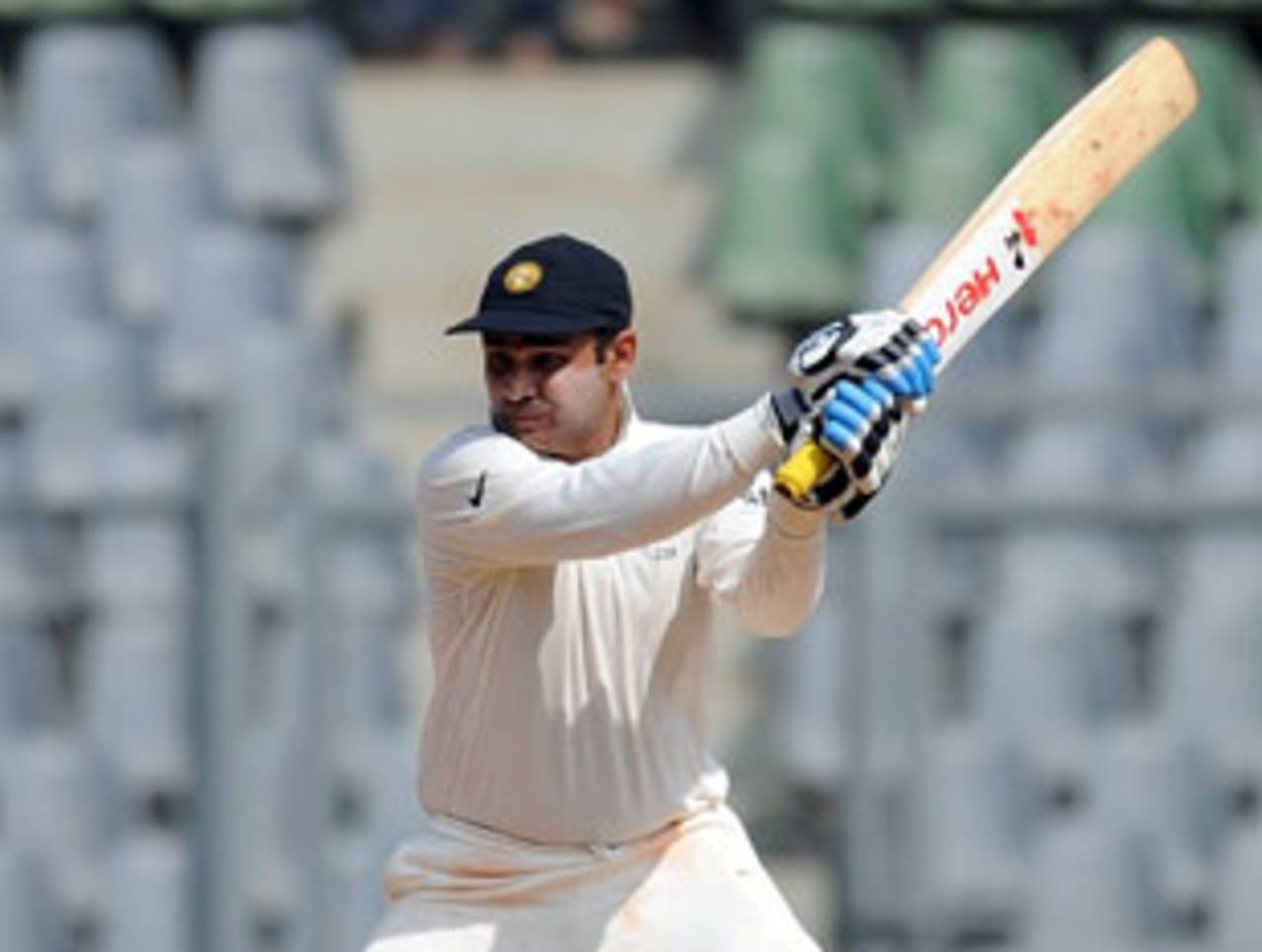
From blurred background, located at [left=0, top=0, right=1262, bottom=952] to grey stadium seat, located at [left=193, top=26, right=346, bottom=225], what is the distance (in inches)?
0.4

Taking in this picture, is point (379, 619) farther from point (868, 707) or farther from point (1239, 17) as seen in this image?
point (1239, 17)

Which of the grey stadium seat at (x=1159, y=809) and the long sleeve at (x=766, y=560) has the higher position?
the long sleeve at (x=766, y=560)

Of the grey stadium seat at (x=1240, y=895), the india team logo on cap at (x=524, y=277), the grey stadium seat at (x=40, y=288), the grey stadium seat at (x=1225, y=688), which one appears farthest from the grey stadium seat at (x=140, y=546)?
the india team logo on cap at (x=524, y=277)

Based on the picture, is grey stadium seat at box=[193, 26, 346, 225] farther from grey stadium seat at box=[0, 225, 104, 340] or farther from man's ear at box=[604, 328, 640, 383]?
man's ear at box=[604, 328, 640, 383]

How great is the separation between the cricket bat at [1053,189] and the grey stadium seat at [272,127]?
415 cm

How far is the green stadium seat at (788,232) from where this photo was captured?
9.34m

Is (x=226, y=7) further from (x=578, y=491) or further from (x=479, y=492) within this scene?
(x=578, y=491)

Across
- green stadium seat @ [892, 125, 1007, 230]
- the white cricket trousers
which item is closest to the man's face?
the white cricket trousers

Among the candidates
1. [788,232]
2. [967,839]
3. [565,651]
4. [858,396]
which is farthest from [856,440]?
[788,232]

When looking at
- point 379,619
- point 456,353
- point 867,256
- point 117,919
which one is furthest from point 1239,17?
point 117,919

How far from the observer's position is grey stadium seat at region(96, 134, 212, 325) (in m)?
9.50

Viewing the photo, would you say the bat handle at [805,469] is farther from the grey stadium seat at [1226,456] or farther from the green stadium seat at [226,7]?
the green stadium seat at [226,7]

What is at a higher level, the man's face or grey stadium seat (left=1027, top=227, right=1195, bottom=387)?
grey stadium seat (left=1027, top=227, right=1195, bottom=387)

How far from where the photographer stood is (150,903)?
339 inches
